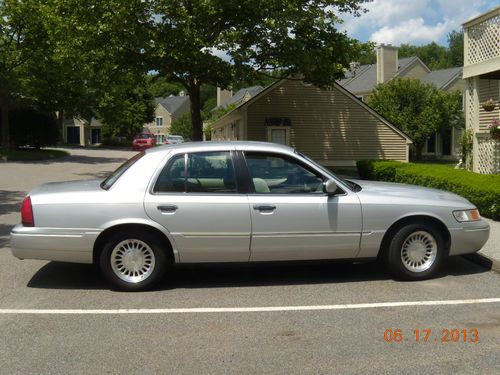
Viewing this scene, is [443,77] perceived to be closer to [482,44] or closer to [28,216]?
[482,44]

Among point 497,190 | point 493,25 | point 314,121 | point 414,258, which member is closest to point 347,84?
point 314,121

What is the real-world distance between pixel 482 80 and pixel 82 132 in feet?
207

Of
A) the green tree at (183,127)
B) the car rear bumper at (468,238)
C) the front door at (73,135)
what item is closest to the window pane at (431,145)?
the green tree at (183,127)

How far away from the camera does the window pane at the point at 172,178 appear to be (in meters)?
5.92

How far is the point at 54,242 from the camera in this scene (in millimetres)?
5770

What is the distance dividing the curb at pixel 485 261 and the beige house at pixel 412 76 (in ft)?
119

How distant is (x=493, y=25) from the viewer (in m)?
13.8

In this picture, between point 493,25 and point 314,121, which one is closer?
point 493,25

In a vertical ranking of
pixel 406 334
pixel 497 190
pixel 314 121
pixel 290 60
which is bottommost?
pixel 406 334

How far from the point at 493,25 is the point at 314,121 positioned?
43.6ft

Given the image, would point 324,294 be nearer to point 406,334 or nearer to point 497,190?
point 406,334

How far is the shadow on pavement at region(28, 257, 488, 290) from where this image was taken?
20.4ft
